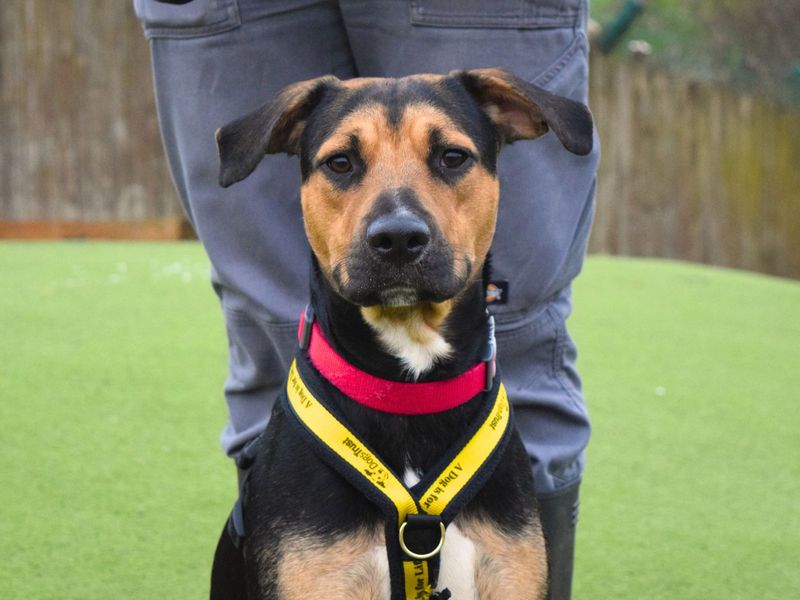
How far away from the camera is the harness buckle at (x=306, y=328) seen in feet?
8.75

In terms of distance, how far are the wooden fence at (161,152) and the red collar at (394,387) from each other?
29.4ft

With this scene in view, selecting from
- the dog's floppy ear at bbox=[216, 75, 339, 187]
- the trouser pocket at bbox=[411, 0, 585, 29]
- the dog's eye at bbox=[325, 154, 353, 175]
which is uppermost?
the trouser pocket at bbox=[411, 0, 585, 29]

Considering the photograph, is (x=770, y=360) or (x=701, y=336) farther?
(x=701, y=336)

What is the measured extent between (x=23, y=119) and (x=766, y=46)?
25.1 ft

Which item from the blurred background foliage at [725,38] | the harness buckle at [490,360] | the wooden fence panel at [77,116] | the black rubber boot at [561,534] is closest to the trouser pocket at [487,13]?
the harness buckle at [490,360]

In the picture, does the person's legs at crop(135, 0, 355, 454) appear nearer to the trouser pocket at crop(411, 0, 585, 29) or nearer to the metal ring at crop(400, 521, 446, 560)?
the trouser pocket at crop(411, 0, 585, 29)

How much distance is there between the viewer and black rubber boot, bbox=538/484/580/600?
9.98ft

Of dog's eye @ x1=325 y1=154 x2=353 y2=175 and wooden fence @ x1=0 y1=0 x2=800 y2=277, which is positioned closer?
dog's eye @ x1=325 y1=154 x2=353 y2=175

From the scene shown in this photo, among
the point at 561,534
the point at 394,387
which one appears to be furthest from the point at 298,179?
the point at 561,534

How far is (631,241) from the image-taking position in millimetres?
11578

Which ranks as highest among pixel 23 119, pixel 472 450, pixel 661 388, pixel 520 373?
pixel 472 450

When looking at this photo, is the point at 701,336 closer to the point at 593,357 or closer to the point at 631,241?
the point at 593,357

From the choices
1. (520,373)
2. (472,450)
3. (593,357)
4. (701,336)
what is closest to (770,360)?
(701,336)

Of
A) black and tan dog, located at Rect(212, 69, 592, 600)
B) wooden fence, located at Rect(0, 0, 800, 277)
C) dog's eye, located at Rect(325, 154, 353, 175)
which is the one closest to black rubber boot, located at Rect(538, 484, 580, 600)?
black and tan dog, located at Rect(212, 69, 592, 600)
